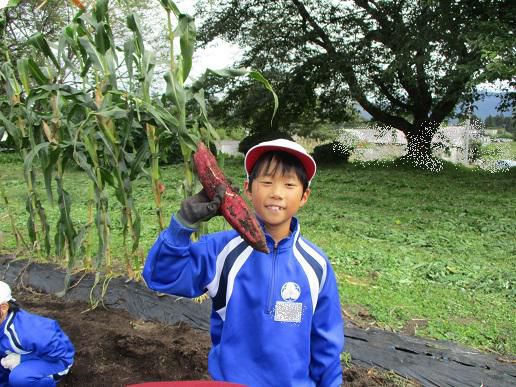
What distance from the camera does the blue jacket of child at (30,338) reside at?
2283 mm

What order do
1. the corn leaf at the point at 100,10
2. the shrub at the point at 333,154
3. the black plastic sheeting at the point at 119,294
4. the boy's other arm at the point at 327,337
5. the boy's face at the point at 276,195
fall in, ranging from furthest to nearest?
the shrub at the point at 333,154, the black plastic sheeting at the point at 119,294, the corn leaf at the point at 100,10, the boy's other arm at the point at 327,337, the boy's face at the point at 276,195

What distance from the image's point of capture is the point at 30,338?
2.29 m

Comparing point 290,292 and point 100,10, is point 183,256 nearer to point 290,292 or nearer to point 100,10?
point 290,292

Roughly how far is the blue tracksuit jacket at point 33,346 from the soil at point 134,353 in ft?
0.75

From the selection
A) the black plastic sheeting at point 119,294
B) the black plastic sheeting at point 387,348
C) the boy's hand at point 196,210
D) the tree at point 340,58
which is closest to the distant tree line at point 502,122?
the tree at point 340,58

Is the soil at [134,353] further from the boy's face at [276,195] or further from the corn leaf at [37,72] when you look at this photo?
the corn leaf at [37,72]

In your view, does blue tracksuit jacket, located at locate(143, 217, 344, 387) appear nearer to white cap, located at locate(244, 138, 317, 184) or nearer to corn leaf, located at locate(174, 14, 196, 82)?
white cap, located at locate(244, 138, 317, 184)

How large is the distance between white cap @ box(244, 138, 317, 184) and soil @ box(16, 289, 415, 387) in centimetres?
133

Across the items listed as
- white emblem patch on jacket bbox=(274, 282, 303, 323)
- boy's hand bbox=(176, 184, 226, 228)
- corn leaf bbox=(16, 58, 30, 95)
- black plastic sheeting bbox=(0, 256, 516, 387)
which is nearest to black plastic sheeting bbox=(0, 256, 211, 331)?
black plastic sheeting bbox=(0, 256, 516, 387)

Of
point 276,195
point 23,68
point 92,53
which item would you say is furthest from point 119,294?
point 276,195

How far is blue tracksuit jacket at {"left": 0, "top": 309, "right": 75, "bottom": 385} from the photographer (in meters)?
2.27

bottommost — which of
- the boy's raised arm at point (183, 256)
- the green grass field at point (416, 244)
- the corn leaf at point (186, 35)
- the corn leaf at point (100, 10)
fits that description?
the green grass field at point (416, 244)

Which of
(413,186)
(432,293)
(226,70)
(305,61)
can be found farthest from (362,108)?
(226,70)

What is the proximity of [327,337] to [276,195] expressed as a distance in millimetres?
499
